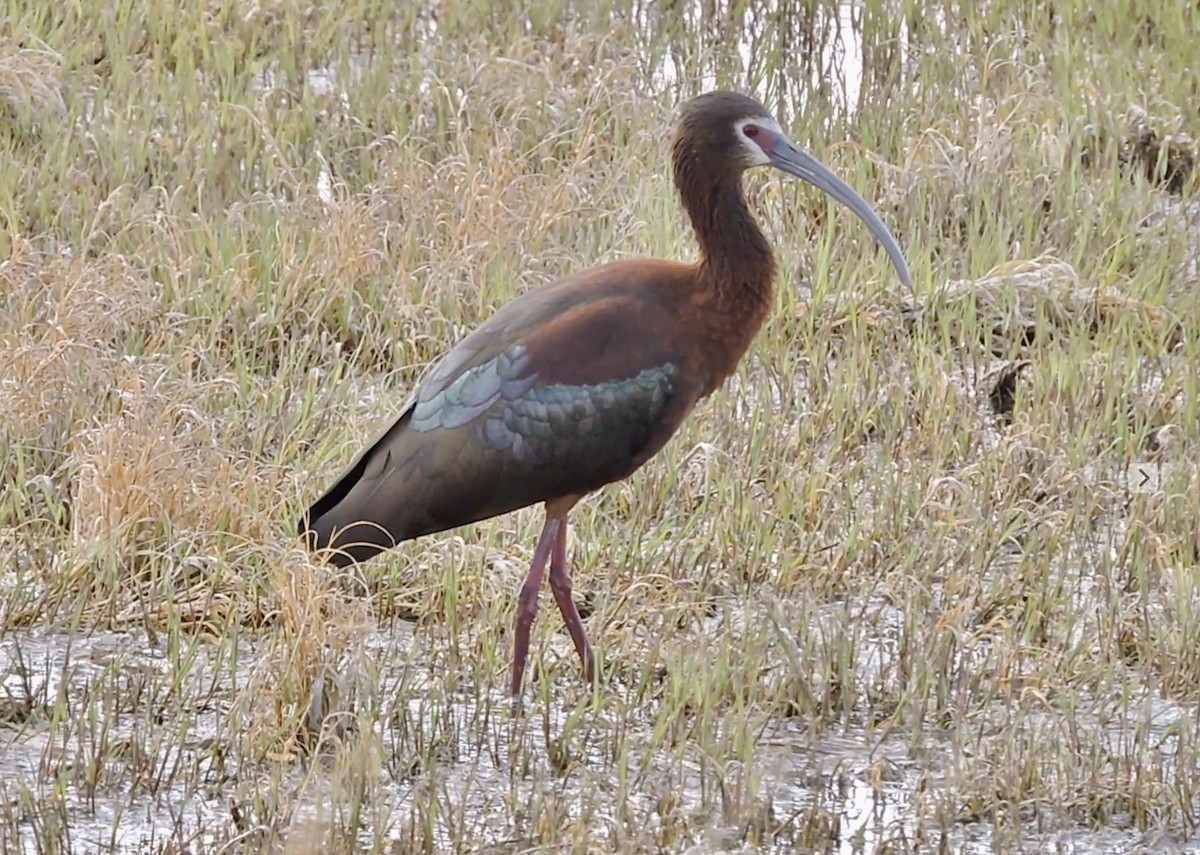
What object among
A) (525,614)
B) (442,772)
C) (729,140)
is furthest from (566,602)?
(729,140)

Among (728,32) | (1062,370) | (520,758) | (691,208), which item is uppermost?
(728,32)

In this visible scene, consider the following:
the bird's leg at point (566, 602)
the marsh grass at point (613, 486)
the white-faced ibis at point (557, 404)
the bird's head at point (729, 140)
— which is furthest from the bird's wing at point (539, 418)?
the bird's head at point (729, 140)

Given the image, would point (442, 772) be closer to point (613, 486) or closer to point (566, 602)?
point (566, 602)

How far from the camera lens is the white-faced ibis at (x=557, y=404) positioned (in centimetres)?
494

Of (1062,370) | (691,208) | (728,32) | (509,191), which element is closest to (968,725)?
(691,208)

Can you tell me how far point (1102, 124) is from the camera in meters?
7.93

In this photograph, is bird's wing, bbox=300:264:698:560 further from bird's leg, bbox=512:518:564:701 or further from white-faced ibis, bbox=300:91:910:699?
bird's leg, bbox=512:518:564:701

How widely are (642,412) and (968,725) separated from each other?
0.99m

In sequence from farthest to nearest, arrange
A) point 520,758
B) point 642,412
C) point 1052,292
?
1. point 1052,292
2. point 642,412
3. point 520,758

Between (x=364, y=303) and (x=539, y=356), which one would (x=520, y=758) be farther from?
(x=364, y=303)

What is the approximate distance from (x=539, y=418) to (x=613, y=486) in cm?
88

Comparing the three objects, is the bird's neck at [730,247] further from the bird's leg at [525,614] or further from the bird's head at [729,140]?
the bird's leg at [525,614]

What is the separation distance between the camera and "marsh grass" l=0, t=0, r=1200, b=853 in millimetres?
4352

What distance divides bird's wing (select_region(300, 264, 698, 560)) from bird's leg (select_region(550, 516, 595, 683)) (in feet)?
0.45
